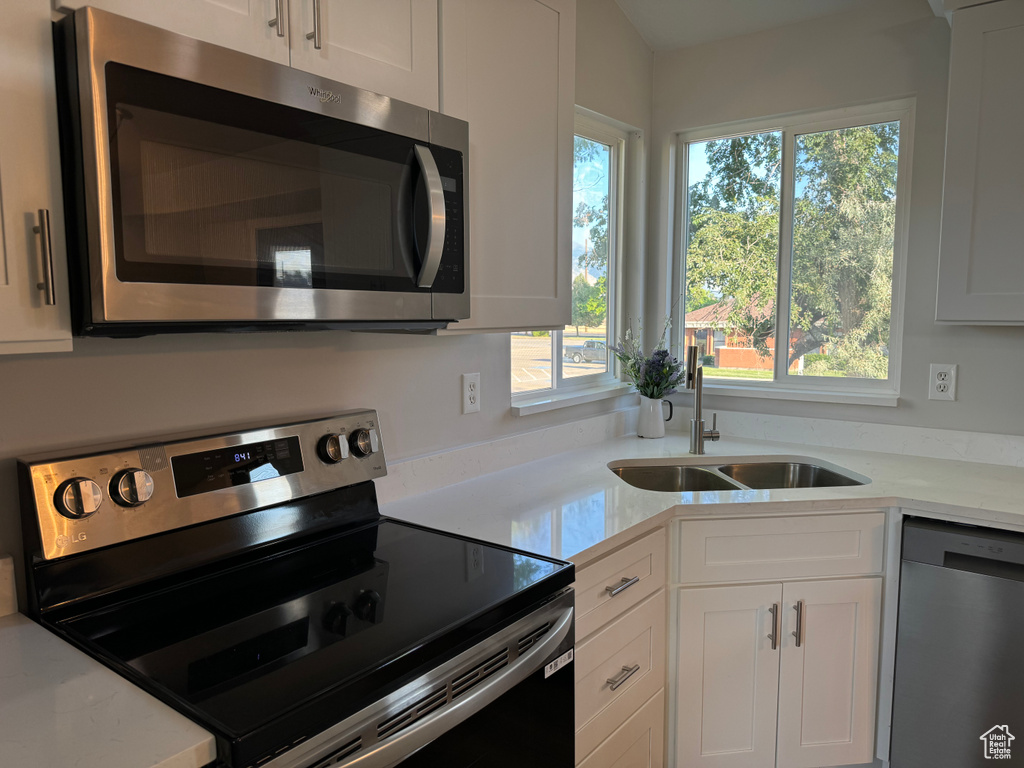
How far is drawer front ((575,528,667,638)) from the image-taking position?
4.91ft

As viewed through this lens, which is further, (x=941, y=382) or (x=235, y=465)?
(x=941, y=382)

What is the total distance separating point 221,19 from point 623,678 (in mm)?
1561

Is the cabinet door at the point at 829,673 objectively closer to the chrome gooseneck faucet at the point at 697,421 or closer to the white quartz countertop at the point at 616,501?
the white quartz countertop at the point at 616,501

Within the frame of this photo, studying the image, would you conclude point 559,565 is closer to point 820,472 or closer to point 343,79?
point 343,79

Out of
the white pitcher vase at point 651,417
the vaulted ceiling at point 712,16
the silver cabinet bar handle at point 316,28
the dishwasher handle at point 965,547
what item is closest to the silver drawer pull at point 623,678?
the dishwasher handle at point 965,547

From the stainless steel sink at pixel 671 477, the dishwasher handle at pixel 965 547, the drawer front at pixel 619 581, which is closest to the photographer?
the drawer front at pixel 619 581

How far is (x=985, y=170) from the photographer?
79.0 inches

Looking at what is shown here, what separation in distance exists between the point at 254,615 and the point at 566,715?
620mm

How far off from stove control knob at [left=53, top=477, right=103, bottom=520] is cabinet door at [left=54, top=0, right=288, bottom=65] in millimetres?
706

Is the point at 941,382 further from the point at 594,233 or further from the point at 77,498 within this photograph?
the point at 77,498

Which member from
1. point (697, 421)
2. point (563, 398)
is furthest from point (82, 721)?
point (697, 421)

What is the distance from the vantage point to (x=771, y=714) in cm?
195

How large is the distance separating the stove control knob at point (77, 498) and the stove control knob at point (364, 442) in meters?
0.55

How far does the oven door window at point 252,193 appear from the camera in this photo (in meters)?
0.97
